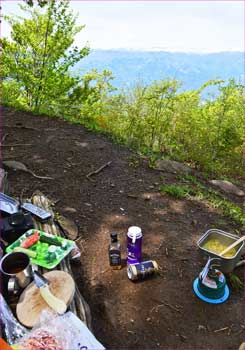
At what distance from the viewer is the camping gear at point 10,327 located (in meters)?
1.50

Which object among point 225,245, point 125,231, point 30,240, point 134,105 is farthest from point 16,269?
point 134,105

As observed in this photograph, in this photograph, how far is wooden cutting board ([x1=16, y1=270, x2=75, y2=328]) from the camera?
1.56 metres

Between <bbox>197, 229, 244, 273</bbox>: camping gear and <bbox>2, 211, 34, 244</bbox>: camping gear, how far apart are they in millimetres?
1546

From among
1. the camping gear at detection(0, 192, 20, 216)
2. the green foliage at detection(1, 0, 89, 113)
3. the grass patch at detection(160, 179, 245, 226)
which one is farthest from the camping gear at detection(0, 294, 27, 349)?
the green foliage at detection(1, 0, 89, 113)

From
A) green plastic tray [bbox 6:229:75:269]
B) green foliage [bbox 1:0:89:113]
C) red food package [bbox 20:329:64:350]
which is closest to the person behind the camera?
red food package [bbox 20:329:64:350]

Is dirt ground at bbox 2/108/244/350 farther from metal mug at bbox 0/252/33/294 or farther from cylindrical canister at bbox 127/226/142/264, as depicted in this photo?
metal mug at bbox 0/252/33/294

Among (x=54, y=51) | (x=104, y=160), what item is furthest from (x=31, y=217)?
(x=54, y=51)

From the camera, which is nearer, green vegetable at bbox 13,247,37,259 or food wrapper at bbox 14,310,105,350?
food wrapper at bbox 14,310,105,350

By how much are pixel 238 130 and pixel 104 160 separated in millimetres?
4416

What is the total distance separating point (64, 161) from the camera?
185 inches

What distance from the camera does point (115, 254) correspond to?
2445 millimetres

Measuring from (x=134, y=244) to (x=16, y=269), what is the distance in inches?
38.5

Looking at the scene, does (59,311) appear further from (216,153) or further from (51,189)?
(216,153)

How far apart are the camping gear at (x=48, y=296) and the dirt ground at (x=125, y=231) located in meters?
0.63
